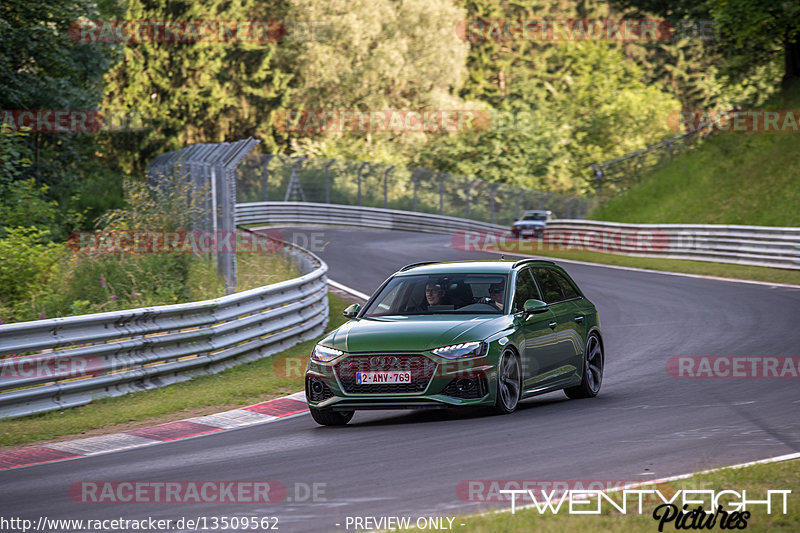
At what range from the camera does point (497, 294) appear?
11.5 m

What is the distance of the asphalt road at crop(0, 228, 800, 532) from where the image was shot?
7273 mm

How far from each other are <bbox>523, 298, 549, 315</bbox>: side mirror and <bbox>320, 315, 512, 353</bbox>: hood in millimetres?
253

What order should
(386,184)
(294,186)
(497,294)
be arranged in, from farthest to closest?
(386,184)
(294,186)
(497,294)

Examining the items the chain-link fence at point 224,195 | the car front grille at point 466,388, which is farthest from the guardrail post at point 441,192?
the car front grille at point 466,388

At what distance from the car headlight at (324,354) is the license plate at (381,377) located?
1.06 ft

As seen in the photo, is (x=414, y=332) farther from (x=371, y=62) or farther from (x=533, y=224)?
(x=371, y=62)

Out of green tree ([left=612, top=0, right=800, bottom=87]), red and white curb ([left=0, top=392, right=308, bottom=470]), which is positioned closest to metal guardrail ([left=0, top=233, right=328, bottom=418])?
red and white curb ([left=0, top=392, right=308, bottom=470])

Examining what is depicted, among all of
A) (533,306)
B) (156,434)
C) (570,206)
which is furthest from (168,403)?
(570,206)

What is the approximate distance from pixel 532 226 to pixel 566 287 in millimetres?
36502

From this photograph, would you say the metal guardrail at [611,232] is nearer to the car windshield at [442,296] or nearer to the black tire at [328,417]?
the car windshield at [442,296]

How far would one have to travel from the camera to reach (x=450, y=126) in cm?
6888

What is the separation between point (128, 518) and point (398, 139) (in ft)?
204

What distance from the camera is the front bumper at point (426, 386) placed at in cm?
1030

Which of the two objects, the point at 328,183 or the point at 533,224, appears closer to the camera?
the point at 533,224
